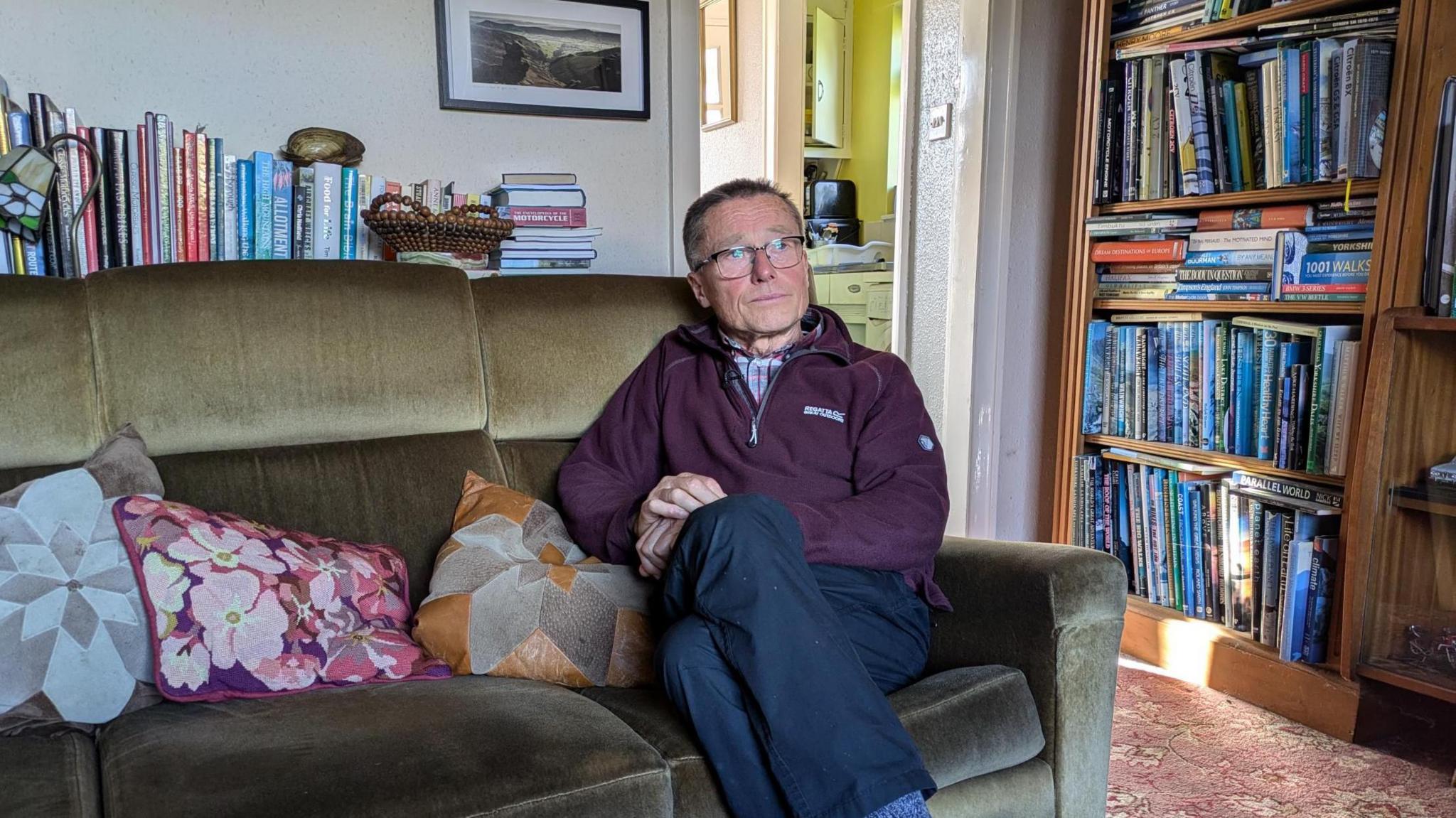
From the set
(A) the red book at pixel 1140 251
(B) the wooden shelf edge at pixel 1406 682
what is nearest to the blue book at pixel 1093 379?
(A) the red book at pixel 1140 251

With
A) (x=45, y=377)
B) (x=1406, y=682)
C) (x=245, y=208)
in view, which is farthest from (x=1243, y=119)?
(x=45, y=377)

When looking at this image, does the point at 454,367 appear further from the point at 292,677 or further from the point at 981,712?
the point at 981,712

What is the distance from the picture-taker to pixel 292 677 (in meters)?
1.27

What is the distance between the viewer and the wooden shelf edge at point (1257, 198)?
6.67ft

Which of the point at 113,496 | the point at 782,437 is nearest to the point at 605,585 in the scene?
the point at 782,437

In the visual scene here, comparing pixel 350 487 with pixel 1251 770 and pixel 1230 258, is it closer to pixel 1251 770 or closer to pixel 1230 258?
pixel 1251 770

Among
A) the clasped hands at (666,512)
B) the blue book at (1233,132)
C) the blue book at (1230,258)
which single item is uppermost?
the blue book at (1233,132)

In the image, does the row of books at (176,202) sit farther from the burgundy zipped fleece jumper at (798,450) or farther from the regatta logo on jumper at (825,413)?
the regatta logo on jumper at (825,413)

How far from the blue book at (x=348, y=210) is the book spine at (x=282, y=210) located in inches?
3.5

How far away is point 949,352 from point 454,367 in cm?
167

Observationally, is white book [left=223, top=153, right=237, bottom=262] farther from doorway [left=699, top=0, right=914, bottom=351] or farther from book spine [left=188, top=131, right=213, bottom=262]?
doorway [left=699, top=0, right=914, bottom=351]

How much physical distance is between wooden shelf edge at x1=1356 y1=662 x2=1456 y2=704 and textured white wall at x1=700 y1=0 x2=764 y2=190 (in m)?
2.84

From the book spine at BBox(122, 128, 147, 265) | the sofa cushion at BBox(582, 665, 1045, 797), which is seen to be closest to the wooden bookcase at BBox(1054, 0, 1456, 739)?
the sofa cushion at BBox(582, 665, 1045, 797)

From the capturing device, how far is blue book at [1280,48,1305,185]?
2141mm
